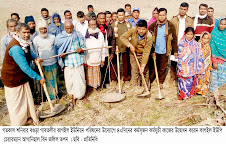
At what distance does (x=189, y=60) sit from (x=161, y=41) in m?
0.96

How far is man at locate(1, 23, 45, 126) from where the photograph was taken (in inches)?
130

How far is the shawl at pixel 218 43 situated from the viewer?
4.46 metres

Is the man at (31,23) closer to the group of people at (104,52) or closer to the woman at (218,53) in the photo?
the group of people at (104,52)

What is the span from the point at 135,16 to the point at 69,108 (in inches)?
125

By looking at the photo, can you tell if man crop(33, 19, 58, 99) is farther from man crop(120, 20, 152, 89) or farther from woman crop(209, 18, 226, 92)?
woman crop(209, 18, 226, 92)

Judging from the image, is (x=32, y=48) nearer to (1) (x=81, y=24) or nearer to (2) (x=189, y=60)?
(1) (x=81, y=24)

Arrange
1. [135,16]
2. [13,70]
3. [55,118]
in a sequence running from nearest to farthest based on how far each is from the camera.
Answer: [13,70]
[55,118]
[135,16]

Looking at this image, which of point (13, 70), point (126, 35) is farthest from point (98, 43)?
point (13, 70)

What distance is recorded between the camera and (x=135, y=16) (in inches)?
218

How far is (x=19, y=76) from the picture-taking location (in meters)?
3.56

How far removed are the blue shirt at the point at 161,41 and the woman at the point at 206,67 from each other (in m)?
0.87

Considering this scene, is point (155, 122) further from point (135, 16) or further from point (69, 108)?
point (135, 16)

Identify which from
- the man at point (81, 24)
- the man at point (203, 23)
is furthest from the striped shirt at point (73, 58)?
the man at point (203, 23)

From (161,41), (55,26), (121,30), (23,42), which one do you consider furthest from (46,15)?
(161,41)
